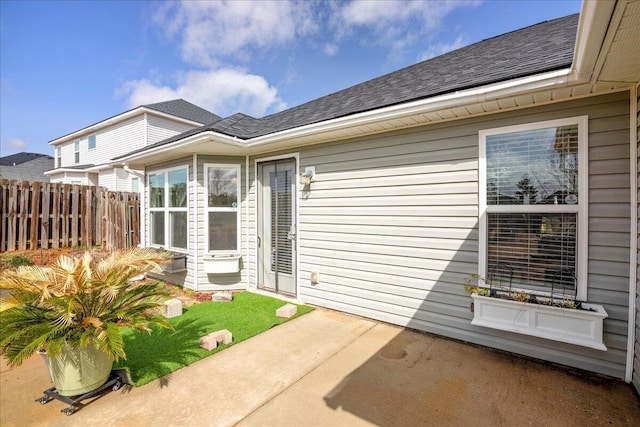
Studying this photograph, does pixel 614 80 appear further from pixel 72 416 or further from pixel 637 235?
pixel 72 416

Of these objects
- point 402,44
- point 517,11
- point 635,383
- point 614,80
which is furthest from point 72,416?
point 402,44

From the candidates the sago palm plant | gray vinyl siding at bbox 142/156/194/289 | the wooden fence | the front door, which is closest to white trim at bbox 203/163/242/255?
gray vinyl siding at bbox 142/156/194/289

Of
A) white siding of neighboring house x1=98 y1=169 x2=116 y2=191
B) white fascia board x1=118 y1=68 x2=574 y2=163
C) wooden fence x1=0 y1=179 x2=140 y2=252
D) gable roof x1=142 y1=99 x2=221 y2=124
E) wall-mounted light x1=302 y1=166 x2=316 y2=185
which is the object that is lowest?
wooden fence x1=0 y1=179 x2=140 y2=252

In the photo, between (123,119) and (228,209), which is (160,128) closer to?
(123,119)

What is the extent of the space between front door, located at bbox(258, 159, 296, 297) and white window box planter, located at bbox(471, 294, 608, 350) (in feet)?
9.49

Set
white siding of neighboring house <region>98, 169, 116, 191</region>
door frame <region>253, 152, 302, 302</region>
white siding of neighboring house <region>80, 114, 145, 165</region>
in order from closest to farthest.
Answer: door frame <region>253, 152, 302, 302</region>
white siding of neighboring house <region>80, 114, 145, 165</region>
white siding of neighboring house <region>98, 169, 116, 191</region>

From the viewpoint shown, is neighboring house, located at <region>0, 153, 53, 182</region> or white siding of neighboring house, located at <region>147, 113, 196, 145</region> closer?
white siding of neighboring house, located at <region>147, 113, 196, 145</region>

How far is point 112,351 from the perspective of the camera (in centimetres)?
208

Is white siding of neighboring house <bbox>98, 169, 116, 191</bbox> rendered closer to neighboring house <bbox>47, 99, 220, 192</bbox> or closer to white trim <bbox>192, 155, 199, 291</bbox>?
neighboring house <bbox>47, 99, 220, 192</bbox>

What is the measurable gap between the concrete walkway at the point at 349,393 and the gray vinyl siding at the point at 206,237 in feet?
7.85

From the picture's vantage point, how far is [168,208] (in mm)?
5941

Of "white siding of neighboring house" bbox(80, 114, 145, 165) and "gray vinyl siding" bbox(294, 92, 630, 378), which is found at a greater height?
"white siding of neighboring house" bbox(80, 114, 145, 165)

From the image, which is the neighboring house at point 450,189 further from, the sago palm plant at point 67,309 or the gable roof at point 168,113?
the gable roof at point 168,113

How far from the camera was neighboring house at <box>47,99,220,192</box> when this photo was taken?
1338cm
